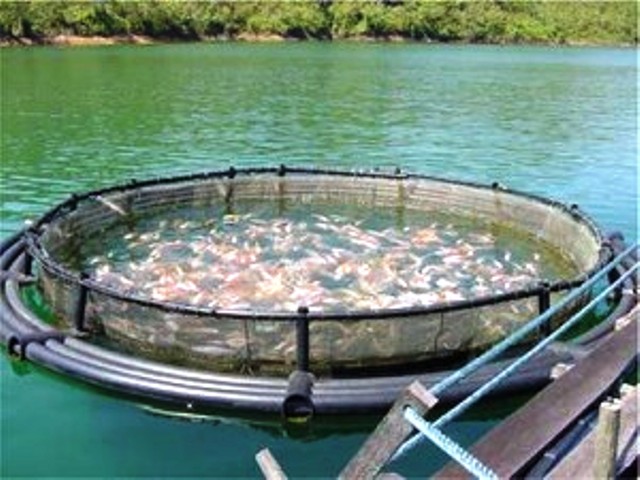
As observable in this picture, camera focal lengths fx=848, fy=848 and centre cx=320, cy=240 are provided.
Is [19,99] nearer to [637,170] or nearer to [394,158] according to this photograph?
[394,158]

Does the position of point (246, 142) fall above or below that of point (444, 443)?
below

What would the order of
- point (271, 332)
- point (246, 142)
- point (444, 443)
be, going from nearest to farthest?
1. point (444, 443)
2. point (271, 332)
3. point (246, 142)

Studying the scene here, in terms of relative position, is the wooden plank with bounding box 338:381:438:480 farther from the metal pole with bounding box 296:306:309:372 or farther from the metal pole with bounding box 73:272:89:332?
the metal pole with bounding box 73:272:89:332

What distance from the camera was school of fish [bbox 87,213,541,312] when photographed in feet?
43.8

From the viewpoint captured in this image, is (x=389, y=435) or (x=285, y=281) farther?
(x=285, y=281)

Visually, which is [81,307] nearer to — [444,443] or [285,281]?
[285,281]

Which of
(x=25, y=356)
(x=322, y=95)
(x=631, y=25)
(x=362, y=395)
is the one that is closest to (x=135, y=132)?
(x=322, y=95)

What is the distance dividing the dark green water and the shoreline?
15.3 m

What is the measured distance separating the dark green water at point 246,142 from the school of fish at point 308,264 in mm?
2859

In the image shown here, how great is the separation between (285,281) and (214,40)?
85.9 m

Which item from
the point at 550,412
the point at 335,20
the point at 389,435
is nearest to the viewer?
the point at 389,435

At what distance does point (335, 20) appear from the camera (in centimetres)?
11088

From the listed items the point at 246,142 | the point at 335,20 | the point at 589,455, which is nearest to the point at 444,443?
the point at 589,455

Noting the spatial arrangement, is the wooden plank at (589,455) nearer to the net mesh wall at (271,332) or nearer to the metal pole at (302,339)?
the net mesh wall at (271,332)
